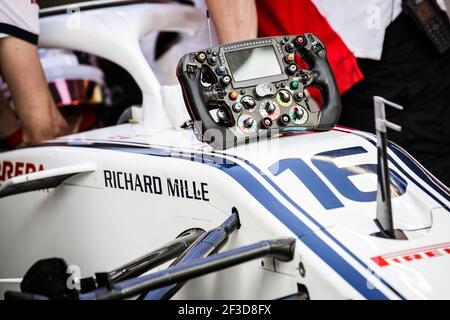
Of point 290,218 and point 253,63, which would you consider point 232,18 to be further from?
point 290,218

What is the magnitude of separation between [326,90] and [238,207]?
39 cm

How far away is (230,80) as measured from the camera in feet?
5.48

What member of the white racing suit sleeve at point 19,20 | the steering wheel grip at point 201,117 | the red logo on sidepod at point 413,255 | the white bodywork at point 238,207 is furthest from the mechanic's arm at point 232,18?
the red logo on sidepod at point 413,255

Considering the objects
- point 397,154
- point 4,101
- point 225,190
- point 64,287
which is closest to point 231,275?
point 225,190

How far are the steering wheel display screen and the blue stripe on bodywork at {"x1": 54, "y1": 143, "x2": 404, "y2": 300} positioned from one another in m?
0.19

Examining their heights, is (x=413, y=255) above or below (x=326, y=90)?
below

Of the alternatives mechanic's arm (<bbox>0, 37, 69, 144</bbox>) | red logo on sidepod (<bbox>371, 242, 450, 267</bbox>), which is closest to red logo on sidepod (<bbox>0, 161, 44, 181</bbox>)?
mechanic's arm (<bbox>0, 37, 69, 144</bbox>)

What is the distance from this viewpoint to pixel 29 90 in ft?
7.30

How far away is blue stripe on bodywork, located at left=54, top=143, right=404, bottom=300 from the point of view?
1.34 m

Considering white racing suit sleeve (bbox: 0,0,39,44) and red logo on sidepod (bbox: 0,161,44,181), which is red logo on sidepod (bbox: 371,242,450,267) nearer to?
red logo on sidepod (bbox: 0,161,44,181)

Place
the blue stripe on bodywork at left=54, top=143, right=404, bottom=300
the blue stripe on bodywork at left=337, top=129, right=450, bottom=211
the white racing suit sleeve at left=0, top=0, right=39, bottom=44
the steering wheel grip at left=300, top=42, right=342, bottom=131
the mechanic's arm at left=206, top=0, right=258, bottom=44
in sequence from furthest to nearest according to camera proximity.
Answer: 1. the white racing suit sleeve at left=0, top=0, right=39, bottom=44
2. the mechanic's arm at left=206, top=0, right=258, bottom=44
3. the steering wheel grip at left=300, top=42, right=342, bottom=131
4. the blue stripe on bodywork at left=337, top=129, right=450, bottom=211
5. the blue stripe on bodywork at left=54, top=143, right=404, bottom=300

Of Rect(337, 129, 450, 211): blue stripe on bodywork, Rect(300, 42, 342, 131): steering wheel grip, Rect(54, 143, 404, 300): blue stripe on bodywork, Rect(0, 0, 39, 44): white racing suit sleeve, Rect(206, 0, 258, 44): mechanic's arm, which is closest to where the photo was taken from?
Rect(54, 143, 404, 300): blue stripe on bodywork

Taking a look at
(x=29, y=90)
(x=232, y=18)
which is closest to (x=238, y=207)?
(x=232, y=18)

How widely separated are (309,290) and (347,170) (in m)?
0.31
